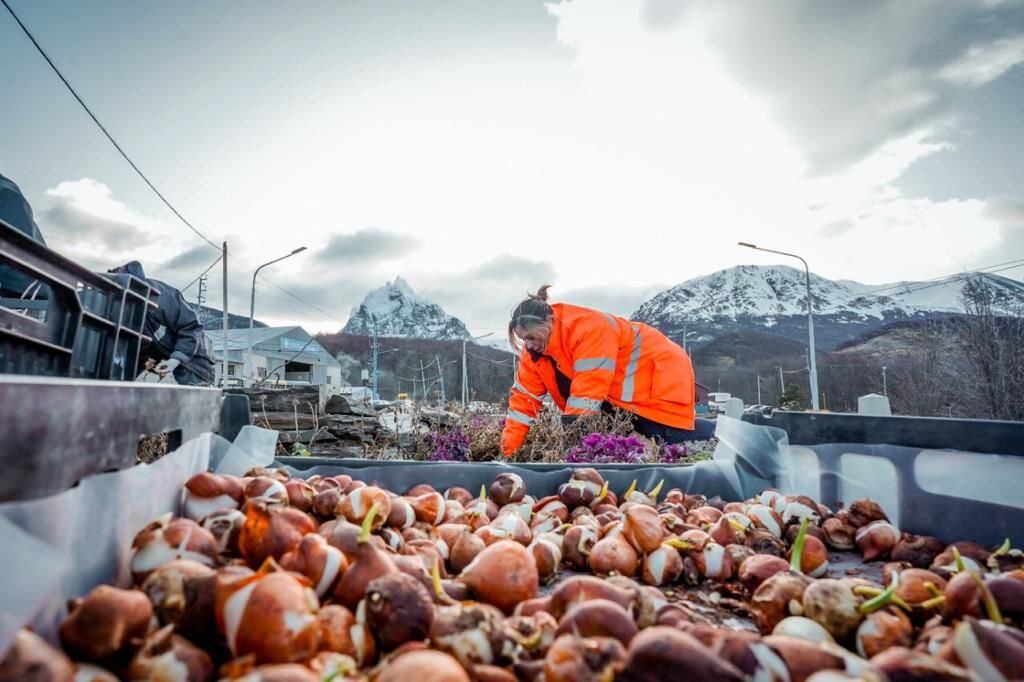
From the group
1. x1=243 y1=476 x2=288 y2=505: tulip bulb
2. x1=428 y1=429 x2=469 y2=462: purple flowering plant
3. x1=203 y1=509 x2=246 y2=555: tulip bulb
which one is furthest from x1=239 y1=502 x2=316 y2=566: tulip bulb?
x1=428 y1=429 x2=469 y2=462: purple flowering plant

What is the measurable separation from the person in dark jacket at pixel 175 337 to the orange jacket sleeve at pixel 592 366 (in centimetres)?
400

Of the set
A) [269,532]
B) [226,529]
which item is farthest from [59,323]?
[269,532]

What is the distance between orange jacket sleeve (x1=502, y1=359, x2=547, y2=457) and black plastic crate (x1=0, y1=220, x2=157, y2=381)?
2736 millimetres

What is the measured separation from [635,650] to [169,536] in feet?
3.14

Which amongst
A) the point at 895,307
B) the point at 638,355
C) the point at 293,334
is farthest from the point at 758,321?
the point at 638,355

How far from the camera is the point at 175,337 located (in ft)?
18.4

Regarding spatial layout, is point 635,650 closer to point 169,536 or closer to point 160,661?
point 160,661

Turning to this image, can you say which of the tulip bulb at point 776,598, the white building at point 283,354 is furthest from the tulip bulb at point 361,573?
the white building at point 283,354

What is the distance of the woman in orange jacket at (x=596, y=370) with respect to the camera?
427cm

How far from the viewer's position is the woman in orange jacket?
4.27m

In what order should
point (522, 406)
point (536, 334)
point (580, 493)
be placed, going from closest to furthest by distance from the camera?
point (580, 493) → point (536, 334) → point (522, 406)

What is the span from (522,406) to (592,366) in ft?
2.46

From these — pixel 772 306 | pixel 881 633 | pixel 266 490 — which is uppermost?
pixel 772 306

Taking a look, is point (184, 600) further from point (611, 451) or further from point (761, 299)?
point (761, 299)
